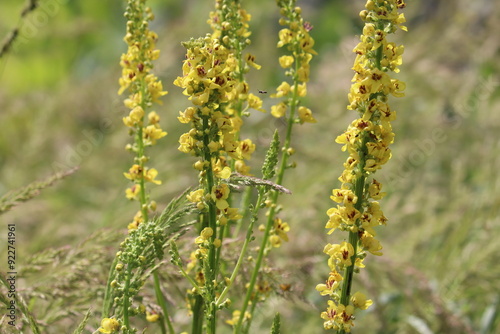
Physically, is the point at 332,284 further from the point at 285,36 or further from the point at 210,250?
the point at 285,36

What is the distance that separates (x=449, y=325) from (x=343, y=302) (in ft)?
→ 2.95

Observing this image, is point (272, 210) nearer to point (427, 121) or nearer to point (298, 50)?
point (298, 50)

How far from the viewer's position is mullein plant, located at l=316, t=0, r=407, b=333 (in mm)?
840

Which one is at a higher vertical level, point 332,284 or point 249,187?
point 249,187

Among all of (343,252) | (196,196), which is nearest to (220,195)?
(196,196)

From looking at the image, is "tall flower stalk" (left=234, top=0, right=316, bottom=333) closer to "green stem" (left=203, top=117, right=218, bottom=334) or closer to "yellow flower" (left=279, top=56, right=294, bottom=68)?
"yellow flower" (left=279, top=56, right=294, bottom=68)

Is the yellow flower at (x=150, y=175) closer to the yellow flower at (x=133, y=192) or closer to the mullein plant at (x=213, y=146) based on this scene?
the yellow flower at (x=133, y=192)

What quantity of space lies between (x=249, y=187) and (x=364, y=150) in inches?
16.3

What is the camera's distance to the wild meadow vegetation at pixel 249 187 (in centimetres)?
87

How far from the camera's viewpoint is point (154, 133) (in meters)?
1.08

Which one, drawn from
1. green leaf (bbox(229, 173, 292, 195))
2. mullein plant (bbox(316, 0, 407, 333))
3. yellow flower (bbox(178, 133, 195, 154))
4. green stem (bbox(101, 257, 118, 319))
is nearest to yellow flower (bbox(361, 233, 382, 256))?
mullein plant (bbox(316, 0, 407, 333))

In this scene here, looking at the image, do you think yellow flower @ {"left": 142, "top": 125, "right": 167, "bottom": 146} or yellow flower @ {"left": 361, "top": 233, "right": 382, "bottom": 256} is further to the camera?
yellow flower @ {"left": 142, "top": 125, "right": 167, "bottom": 146}

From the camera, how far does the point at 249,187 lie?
48.5 inches

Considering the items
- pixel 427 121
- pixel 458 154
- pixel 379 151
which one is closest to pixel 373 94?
pixel 379 151
